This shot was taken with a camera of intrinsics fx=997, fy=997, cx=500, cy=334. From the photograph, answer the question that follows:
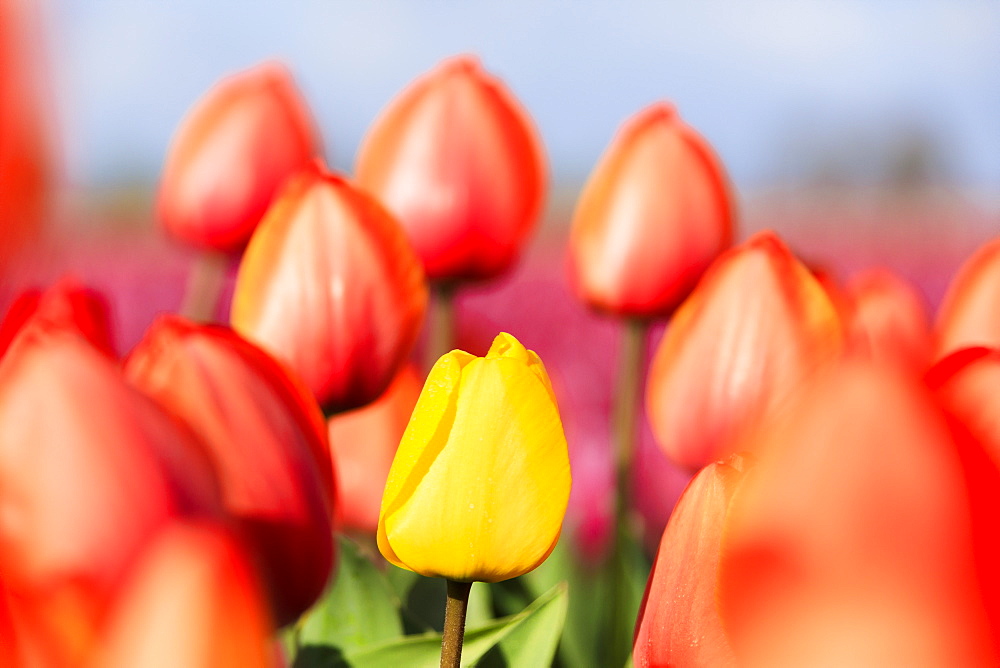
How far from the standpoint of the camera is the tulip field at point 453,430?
14 cm

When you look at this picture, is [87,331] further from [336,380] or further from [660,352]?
[660,352]

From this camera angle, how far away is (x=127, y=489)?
0.19 m

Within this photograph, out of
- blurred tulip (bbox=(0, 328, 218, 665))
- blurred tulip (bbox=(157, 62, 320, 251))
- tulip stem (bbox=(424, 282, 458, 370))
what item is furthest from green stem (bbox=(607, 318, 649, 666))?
blurred tulip (bbox=(0, 328, 218, 665))

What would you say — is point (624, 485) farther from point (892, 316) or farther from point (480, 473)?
point (480, 473)

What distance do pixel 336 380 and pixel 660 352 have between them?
0.47 ft

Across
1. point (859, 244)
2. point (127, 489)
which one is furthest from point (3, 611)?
point (859, 244)

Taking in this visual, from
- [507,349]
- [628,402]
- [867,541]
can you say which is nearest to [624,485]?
[628,402]

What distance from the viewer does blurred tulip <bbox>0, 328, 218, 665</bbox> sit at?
18cm

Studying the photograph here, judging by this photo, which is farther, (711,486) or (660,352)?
(660,352)

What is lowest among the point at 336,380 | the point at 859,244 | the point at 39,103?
the point at 859,244

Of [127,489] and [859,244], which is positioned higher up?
[127,489]

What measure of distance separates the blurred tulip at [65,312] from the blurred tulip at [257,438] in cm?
3

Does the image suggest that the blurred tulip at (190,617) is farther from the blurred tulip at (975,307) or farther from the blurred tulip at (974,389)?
the blurred tulip at (975,307)

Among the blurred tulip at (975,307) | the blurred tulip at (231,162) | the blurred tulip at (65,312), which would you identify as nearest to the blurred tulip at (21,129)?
the blurred tulip at (65,312)
